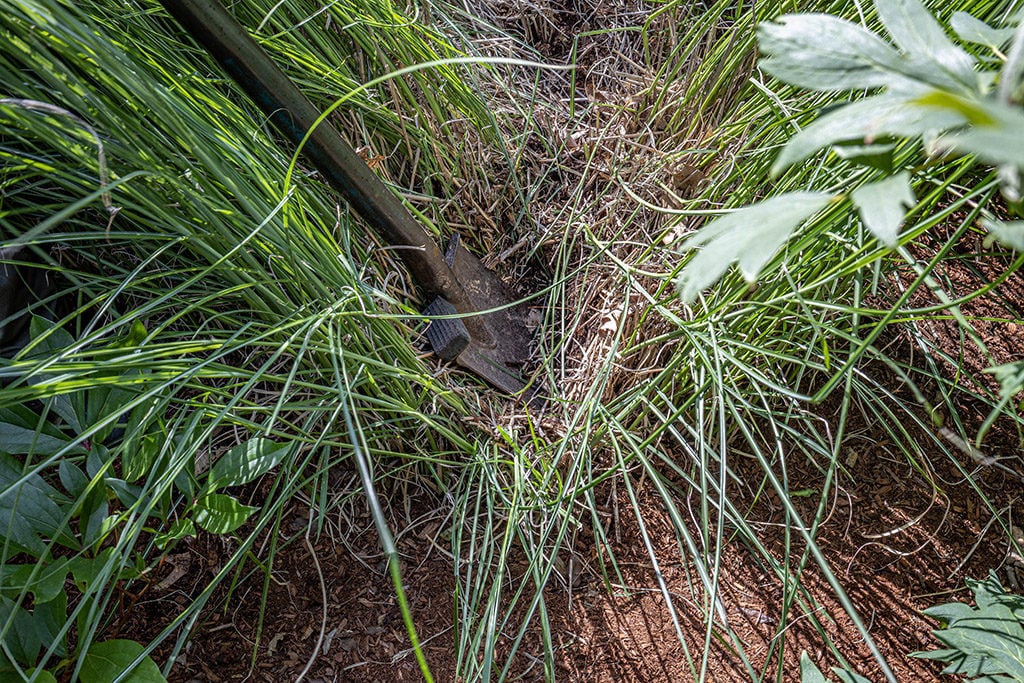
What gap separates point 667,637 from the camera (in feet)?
3.33

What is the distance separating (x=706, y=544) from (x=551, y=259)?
0.68 metres

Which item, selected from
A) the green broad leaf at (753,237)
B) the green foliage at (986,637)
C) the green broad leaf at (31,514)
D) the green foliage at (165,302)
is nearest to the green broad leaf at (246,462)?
the green foliage at (165,302)

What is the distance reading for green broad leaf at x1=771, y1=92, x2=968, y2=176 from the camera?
33cm

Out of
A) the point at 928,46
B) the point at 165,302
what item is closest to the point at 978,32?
the point at 928,46

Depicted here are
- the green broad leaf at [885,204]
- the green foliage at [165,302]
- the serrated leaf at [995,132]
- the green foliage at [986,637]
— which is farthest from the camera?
the green foliage at [986,637]

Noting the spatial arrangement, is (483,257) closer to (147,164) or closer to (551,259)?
(551,259)

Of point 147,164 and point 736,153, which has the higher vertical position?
point 147,164

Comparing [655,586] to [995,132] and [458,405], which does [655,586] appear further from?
[995,132]

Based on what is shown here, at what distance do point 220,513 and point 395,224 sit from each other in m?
0.45

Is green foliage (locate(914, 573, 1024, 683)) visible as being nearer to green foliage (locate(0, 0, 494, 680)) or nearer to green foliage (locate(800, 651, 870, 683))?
green foliage (locate(800, 651, 870, 683))

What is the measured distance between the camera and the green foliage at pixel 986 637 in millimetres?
791

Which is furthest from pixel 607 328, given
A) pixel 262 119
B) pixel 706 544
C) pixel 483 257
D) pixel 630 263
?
pixel 262 119

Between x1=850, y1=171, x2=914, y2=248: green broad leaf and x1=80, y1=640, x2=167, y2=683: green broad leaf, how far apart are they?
32.5 inches

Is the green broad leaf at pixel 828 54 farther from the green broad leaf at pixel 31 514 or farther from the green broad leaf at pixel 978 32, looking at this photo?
the green broad leaf at pixel 31 514
